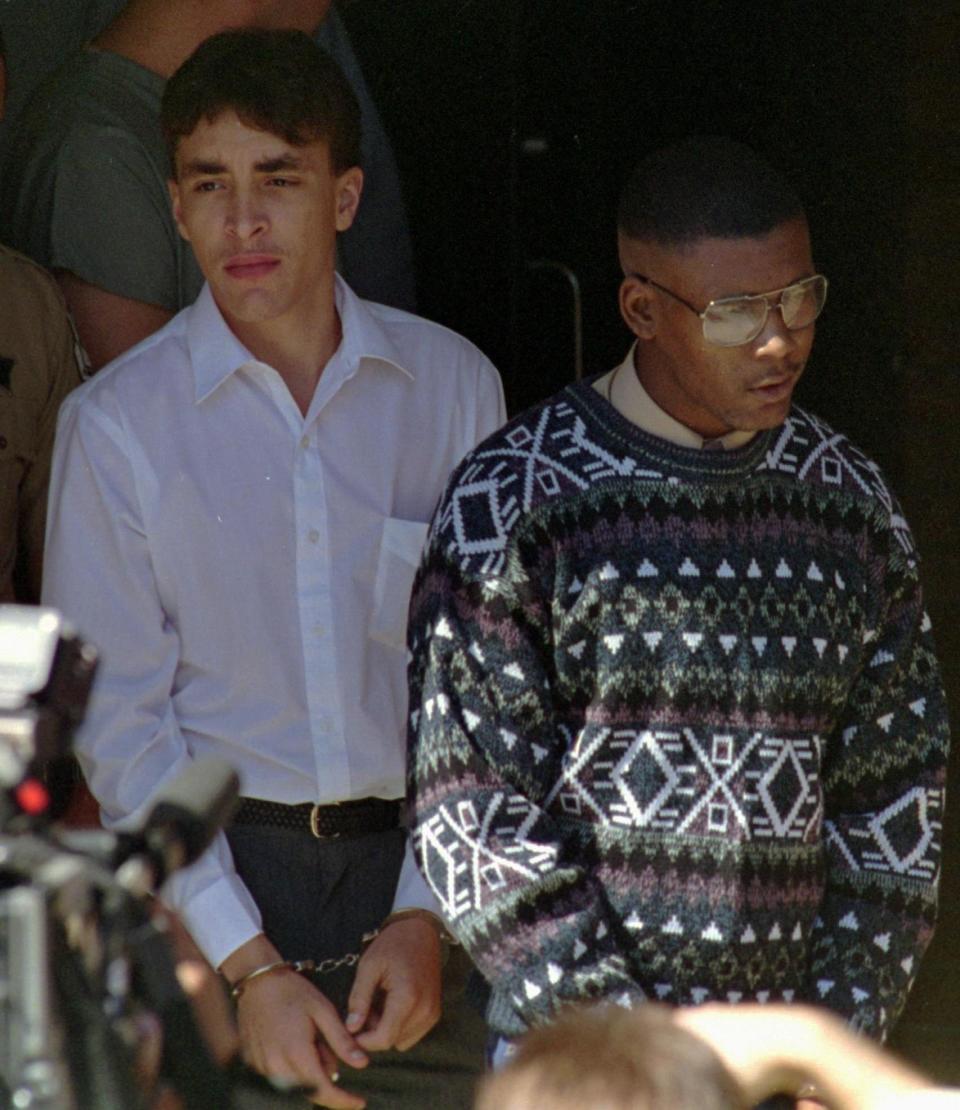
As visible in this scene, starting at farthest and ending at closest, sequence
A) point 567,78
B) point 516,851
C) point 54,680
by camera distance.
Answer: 1. point 567,78
2. point 516,851
3. point 54,680

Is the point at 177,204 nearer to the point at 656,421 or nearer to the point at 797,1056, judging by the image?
the point at 656,421

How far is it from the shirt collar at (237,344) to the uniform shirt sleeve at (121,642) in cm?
16

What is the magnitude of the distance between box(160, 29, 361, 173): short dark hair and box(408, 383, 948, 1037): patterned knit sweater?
682 millimetres

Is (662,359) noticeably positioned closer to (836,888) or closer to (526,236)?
(836,888)

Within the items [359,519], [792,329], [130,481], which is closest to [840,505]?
[792,329]

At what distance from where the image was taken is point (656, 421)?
245 centimetres

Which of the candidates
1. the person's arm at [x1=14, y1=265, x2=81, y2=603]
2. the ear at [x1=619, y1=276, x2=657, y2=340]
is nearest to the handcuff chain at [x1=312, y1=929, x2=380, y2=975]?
the person's arm at [x1=14, y1=265, x2=81, y2=603]

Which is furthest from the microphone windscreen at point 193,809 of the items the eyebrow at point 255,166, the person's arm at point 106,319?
the person's arm at point 106,319

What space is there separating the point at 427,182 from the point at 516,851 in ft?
6.38

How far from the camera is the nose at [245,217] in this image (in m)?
2.74

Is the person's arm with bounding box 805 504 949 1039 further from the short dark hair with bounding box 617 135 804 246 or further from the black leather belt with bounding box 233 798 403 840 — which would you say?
the black leather belt with bounding box 233 798 403 840

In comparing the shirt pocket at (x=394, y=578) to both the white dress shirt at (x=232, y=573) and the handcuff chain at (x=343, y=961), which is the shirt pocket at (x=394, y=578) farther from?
the handcuff chain at (x=343, y=961)

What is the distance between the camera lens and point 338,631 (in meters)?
2.73

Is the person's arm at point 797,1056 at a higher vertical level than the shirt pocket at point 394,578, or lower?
lower
